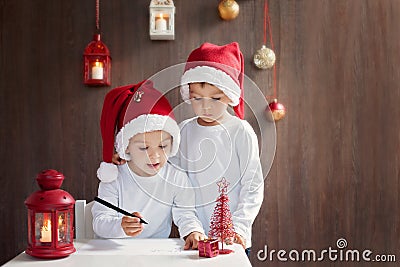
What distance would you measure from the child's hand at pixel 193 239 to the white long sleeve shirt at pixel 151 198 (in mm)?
92

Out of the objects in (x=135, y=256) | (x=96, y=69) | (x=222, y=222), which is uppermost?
(x=96, y=69)

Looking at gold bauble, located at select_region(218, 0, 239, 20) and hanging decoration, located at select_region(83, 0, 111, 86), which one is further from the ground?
gold bauble, located at select_region(218, 0, 239, 20)

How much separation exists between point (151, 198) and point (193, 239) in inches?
10.8

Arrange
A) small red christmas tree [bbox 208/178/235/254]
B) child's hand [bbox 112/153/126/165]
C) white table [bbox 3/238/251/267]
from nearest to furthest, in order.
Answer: white table [bbox 3/238/251/267]
small red christmas tree [bbox 208/178/235/254]
child's hand [bbox 112/153/126/165]

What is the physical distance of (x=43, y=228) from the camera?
6.13 ft

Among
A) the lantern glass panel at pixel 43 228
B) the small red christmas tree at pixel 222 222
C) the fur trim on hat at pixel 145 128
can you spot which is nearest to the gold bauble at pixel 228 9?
the fur trim on hat at pixel 145 128

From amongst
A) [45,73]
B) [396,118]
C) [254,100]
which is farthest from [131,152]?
[396,118]

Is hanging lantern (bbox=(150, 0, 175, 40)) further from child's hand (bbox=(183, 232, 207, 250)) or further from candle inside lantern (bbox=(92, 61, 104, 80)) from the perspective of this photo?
child's hand (bbox=(183, 232, 207, 250))

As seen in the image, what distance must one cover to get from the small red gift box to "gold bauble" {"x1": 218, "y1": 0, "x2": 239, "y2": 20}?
1.31m

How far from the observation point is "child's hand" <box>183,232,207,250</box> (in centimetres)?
199

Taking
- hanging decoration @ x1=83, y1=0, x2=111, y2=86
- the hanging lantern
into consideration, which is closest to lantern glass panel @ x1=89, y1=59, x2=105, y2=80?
hanging decoration @ x1=83, y1=0, x2=111, y2=86

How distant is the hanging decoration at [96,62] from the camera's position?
8.85 feet

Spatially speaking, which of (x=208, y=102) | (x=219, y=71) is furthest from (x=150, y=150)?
(x=219, y=71)

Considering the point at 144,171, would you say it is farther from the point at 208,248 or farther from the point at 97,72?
the point at 97,72
